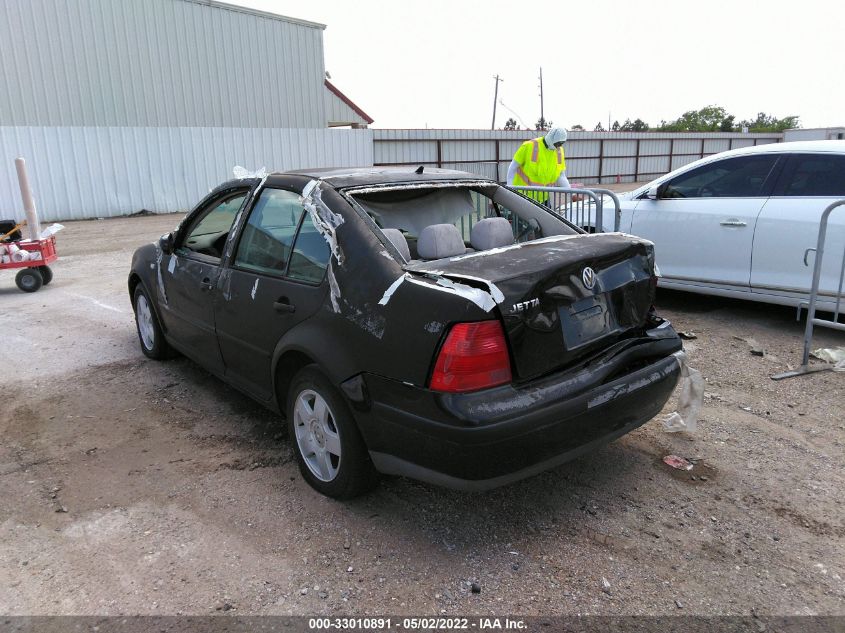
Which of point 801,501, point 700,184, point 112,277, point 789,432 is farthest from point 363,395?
point 112,277

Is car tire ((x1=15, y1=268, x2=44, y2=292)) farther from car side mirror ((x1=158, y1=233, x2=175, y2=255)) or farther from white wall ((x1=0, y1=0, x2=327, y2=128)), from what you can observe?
white wall ((x1=0, y1=0, x2=327, y2=128))

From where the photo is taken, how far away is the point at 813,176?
5.30 meters

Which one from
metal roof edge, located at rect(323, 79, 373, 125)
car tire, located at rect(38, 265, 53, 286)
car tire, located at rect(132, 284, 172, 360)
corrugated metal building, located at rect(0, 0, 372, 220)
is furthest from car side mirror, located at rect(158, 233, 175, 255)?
metal roof edge, located at rect(323, 79, 373, 125)

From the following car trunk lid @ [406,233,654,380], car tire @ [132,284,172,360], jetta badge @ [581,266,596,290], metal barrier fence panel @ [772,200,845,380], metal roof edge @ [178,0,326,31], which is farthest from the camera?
metal roof edge @ [178,0,326,31]

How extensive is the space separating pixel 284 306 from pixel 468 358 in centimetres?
114

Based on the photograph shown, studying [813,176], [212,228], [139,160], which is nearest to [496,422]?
[212,228]

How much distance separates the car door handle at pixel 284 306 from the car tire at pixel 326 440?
304 millimetres

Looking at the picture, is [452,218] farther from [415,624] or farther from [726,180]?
[726,180]

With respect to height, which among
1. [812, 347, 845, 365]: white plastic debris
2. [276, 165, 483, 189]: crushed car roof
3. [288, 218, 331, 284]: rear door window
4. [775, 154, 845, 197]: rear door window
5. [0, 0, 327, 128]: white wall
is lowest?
[812, 347, 845, 365]: white plastic debris

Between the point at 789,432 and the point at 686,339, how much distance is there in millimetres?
1805

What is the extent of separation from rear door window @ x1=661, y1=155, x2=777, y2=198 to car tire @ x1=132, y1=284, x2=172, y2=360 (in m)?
4.90

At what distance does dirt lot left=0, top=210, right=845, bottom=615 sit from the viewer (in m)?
2.42

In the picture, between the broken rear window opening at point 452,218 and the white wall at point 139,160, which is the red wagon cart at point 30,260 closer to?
the broken rear window opening at point 452,218

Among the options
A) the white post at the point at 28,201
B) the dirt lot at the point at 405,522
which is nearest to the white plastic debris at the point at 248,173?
the dirt lot at the point at 405,522
